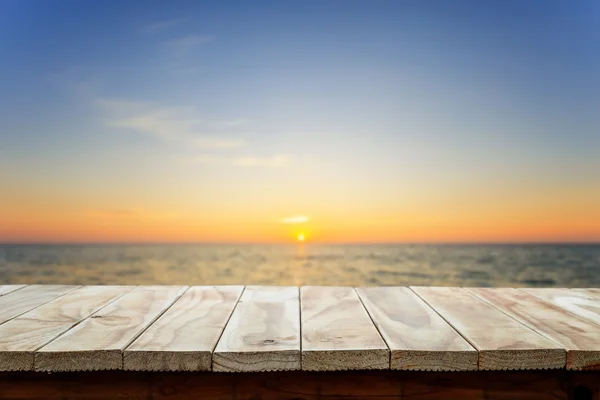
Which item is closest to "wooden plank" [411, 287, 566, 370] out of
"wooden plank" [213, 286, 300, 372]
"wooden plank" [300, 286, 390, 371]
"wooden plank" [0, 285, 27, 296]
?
"wooden plank" [300, 286, 390, 371]

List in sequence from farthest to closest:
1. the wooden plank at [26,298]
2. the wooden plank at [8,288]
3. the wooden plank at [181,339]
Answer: the wooden plank at [8,288] < the wooden plank at [26,298] < the wooden plank at [181,339]

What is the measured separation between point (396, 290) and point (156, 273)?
2217cm

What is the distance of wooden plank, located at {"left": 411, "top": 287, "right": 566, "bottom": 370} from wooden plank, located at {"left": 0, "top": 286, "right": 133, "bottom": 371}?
1556 millimetres

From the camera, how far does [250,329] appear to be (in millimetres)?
1827

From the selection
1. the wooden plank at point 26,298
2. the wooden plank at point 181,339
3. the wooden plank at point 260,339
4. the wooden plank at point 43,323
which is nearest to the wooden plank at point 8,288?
the wooden plank at point 26,298

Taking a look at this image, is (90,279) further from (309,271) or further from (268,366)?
(268,366)

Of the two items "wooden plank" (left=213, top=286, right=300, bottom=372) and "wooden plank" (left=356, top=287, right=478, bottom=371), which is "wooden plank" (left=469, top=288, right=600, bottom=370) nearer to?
"wooden plank" (left=356, top=287, right=478, bottom=371)

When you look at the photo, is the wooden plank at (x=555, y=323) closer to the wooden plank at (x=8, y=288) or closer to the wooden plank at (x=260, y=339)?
the wooden plank at (x=260, y=339)

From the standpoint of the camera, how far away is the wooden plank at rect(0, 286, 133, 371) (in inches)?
63.8

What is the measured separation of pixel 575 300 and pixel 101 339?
2238mm

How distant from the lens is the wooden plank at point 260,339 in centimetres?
159

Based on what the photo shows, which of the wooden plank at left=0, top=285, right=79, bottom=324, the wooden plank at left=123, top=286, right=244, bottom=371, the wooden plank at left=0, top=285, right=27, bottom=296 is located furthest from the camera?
the wooden plank at left=0, top=285, right=27, bottom=296

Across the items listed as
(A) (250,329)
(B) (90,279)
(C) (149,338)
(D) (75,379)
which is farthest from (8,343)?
(B) (90,279)

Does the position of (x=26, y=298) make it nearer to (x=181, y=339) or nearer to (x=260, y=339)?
(x=181, y=339)
